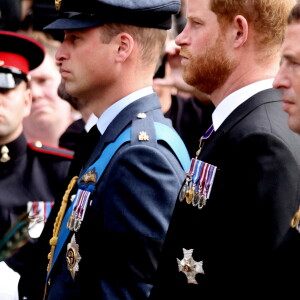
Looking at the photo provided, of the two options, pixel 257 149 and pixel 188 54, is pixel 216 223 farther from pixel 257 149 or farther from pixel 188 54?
pixel 188 54

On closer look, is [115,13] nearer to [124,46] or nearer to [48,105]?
[124,46]

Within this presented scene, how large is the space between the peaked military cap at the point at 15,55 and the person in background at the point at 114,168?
1492mm

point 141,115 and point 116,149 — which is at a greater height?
point 141,115

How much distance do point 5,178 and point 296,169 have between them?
307cm

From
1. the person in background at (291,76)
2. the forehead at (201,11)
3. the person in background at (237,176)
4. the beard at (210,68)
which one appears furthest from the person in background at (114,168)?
the person in background at (291,76)

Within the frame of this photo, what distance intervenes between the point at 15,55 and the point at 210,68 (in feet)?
8.65

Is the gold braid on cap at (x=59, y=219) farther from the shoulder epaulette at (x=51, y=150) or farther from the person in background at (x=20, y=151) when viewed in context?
the shoulder epaulette at (x=51, y=150)

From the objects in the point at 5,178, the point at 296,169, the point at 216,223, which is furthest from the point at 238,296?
the point at 5,178

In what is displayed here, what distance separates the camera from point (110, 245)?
350 cm

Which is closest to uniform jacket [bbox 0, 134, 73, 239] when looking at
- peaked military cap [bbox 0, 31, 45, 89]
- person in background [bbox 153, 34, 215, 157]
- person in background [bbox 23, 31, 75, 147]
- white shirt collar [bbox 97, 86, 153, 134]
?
peaked military cap [bbox 0, 31, 45, 89]

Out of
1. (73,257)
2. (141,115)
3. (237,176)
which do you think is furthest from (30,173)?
(237,176)

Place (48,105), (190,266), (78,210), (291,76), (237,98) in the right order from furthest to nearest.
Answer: (48,105) < (78,210) < (237,98) < (190,266) < (291,76)

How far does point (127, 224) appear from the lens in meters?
3.49

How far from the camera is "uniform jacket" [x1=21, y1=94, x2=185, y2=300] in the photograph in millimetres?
3484
